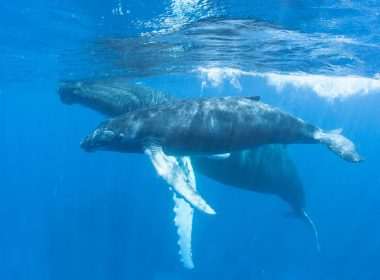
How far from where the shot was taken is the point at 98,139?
1018 cm

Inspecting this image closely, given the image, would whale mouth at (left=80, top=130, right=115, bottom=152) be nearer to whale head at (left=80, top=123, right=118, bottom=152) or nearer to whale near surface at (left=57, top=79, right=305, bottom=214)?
whale head at (left=80, top=123, right=118, bottom=152)

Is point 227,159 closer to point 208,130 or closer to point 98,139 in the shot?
point 208,130

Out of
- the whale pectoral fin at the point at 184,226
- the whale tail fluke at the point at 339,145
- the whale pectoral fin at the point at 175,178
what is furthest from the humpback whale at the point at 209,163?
the whale pectoral fin at the point at 175,178

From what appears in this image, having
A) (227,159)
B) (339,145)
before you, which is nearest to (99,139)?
(227,159)

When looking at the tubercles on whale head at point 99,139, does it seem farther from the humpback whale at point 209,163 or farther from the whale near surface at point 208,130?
the humpback whale at point 209,163

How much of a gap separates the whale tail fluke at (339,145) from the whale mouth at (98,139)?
222 inches

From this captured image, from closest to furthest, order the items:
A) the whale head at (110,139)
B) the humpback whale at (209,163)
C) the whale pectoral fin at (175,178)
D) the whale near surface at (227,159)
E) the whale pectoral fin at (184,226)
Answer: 1. the whale pectoral fin at (175,178)
2. the whale head at (110,139)
3. the whale pectoral fin at (184,226)
4. the humpback whale at (209,163)
5. the whale near surface at (227,159)

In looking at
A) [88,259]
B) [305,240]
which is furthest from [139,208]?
[305,240]

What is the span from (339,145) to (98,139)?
6.40 meters

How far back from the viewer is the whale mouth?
10.1m

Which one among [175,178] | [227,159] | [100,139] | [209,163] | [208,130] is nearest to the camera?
[175,178]

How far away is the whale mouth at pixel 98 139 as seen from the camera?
399 inches

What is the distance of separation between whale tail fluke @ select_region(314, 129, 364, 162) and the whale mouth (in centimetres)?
563

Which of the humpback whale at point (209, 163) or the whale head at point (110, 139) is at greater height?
the whale head at point (110, 139)
